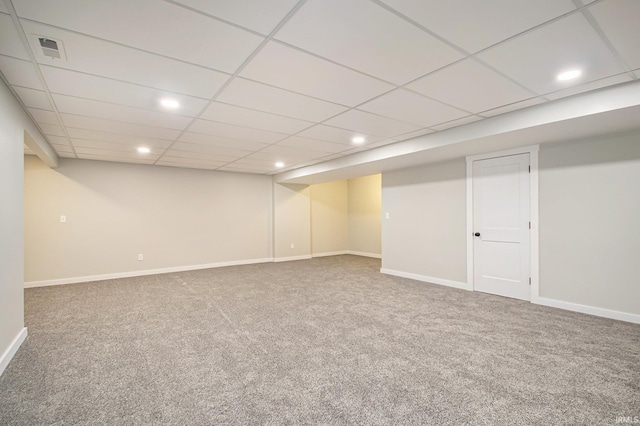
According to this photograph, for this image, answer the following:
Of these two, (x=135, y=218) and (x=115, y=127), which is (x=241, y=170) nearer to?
(x=135, y=218)

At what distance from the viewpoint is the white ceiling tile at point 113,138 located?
3857 millimetres

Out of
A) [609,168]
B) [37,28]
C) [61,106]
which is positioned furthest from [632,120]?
[61,106]

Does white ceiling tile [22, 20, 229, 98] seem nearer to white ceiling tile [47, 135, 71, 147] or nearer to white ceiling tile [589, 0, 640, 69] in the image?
white ceiling tile [589, 0, 640, 69]

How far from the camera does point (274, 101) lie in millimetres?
2869

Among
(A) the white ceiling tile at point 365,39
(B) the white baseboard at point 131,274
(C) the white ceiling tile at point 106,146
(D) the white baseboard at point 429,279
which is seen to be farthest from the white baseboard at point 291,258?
(A) the white ceiling tile at point 365,39

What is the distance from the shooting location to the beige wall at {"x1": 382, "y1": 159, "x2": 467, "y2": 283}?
196 inches

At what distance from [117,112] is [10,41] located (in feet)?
4.26

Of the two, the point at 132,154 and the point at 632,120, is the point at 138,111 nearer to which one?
the point at 132,154

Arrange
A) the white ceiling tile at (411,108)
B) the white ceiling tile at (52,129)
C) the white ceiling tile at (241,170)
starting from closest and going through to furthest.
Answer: the white ceiling tile at (411,108)
the white ceiling tile at (52,129)
the white ceiling tile at (241,170)

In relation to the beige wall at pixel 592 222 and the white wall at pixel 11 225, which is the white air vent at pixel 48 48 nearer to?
the white wall at pixel 11 225

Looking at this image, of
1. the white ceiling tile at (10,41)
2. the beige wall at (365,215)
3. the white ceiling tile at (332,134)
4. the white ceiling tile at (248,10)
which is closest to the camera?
the white ceiling tile at (248,10)

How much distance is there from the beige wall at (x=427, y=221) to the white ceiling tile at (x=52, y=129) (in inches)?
213

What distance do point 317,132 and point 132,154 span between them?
360 cm

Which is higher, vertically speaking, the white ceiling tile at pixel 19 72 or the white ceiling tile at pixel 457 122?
the white ceiling tile at pixel 19 72
